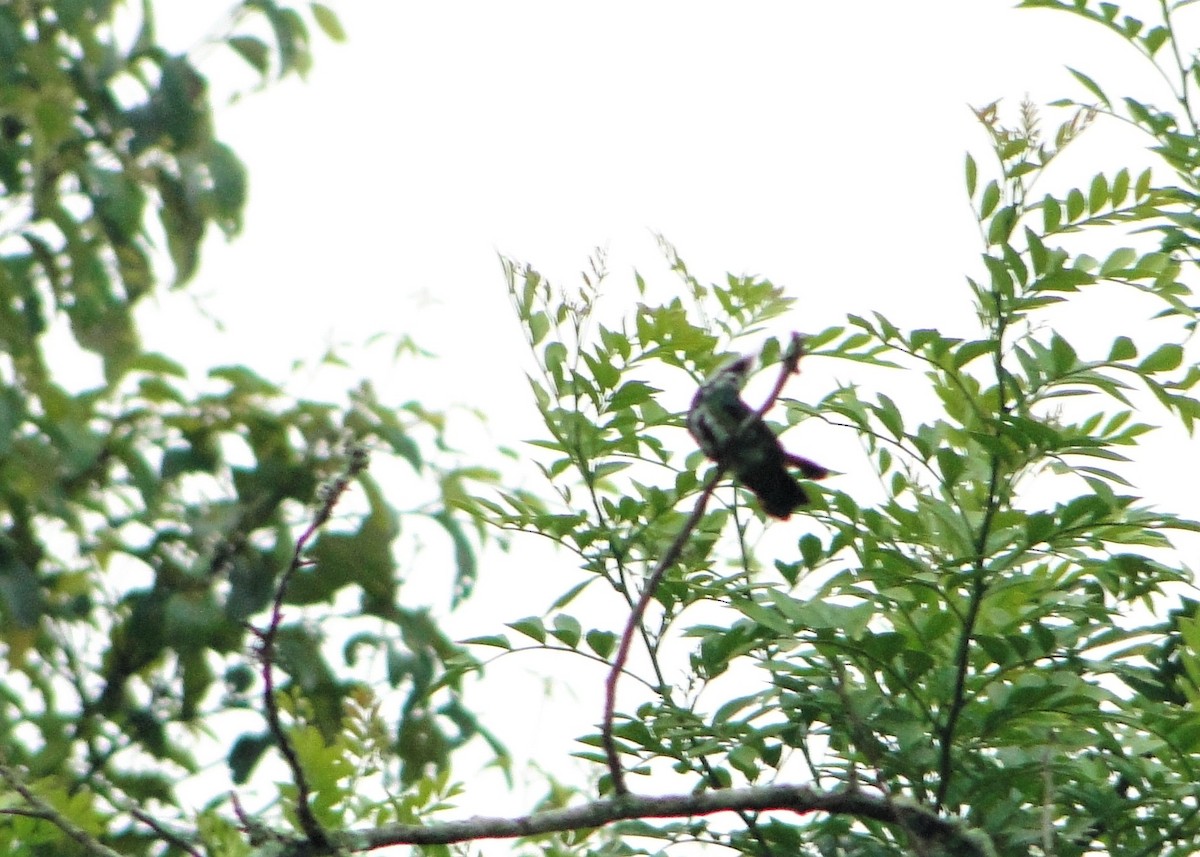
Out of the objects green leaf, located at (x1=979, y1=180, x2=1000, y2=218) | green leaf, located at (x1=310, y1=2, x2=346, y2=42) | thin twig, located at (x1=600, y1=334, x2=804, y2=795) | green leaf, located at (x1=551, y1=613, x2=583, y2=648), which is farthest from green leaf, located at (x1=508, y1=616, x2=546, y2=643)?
green leaf, located at (x1=310, y1=2, x2=346, y2=42)

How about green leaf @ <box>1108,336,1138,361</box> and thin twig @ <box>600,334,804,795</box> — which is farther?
green leaf @ <box>1108,336,1138,361</box>

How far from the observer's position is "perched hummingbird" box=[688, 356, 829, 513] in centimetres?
253

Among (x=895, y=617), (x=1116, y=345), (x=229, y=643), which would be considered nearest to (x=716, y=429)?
(x=895, y=617)

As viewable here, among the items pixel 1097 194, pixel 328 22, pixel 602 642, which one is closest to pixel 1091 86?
pixel 1097 194

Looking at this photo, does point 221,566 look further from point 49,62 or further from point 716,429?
point 716,429

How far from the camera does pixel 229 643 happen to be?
4.91m

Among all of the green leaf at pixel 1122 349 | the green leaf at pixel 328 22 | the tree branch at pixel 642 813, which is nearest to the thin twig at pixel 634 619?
the tree branch at pixel 642 813

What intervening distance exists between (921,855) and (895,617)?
23.6 inches

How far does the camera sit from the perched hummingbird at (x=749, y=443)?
2.53m

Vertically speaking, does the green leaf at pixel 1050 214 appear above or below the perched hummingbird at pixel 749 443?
above

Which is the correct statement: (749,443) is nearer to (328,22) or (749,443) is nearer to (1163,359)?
(1163,359)

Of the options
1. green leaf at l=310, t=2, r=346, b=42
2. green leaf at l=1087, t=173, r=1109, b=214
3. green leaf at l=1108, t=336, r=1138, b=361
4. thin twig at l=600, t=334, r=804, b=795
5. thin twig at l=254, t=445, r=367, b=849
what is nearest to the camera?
thin twig at l=254, t=445, r=367, b=849

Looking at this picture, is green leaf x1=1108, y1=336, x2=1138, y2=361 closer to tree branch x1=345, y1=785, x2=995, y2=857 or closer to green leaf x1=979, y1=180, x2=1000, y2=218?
green leaf x1=979, y1=180, x2=1000, y2=218

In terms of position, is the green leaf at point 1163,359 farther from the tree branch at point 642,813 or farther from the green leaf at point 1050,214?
the tree branch at point 642,813
